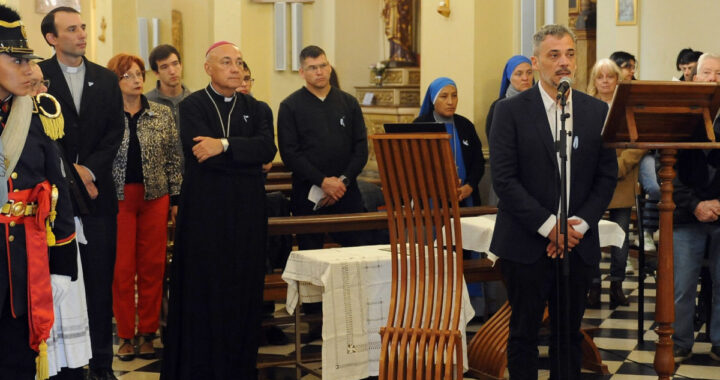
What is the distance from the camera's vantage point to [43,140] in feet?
12.0

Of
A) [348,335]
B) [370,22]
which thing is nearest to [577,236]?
[348,335]

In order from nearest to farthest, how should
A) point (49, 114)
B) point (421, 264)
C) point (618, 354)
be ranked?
point (49, 114), point (421, 264), point (618, 354)

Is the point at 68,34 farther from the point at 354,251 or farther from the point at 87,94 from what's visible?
the point at 354,251

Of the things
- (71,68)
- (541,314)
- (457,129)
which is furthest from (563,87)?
(457,129)

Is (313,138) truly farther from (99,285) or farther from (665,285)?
(665,285)

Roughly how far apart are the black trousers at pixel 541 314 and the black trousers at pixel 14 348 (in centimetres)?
178

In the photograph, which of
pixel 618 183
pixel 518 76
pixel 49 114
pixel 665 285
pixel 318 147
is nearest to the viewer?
pixel 49 114

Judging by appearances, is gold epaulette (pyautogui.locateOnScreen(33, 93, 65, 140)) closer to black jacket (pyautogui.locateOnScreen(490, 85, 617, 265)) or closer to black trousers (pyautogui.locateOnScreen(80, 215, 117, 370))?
black trousers (pyautogui.locateOnScreen(80, 215, 117, 370))

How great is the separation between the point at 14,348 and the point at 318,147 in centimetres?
264

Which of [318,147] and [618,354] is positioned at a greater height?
[318,147]

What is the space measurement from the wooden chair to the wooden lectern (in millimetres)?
690

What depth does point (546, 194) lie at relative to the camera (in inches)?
158

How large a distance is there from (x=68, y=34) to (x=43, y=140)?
1.38 meters

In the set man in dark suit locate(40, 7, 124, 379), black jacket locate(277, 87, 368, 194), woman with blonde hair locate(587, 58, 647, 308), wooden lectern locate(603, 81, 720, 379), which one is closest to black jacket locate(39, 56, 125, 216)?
man in dark suit locate(40, 7, 124, 379)
